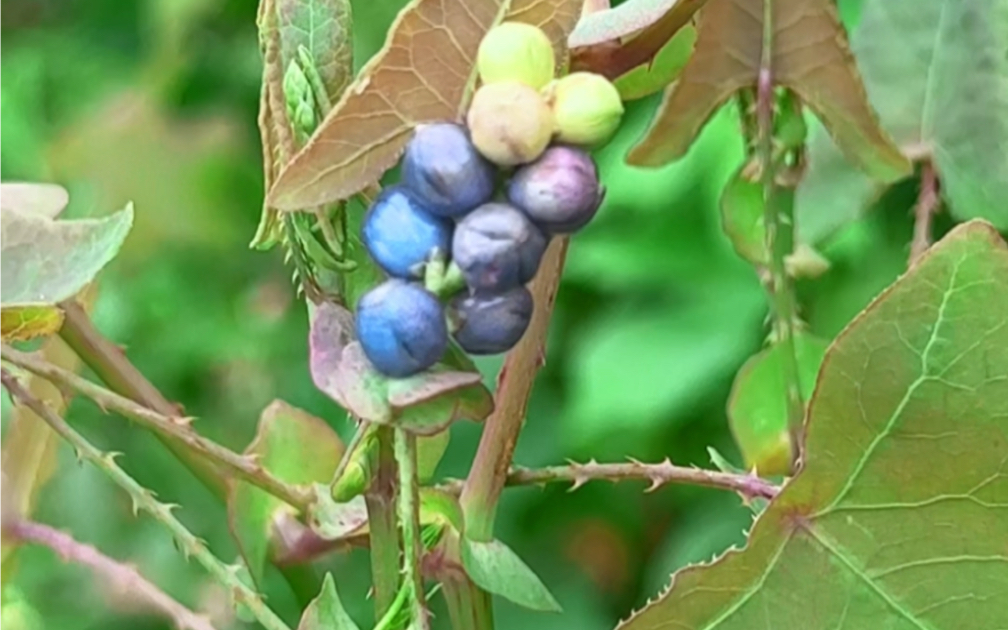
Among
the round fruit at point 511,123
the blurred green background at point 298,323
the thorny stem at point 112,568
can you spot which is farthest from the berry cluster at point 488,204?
the blurred green background at point 298,323

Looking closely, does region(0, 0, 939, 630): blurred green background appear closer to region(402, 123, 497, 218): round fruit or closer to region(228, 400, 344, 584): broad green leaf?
region(228, 400, 344, 584): broad green leaf

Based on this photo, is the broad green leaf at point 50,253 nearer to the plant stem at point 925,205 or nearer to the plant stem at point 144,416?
the plant stem at point 144,416

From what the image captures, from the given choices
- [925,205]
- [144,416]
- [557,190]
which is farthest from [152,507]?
[925,205]

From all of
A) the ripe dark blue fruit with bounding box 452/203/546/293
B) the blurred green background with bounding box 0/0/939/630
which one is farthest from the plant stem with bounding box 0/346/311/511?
the blurred green background with bounding box 0/0/939/630

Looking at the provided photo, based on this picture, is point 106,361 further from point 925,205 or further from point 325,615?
point 925,205

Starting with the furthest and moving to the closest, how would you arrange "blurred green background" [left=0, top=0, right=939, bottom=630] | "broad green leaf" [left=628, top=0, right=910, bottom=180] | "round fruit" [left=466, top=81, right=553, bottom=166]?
"blurred green background" [left=0, top=0, right=939, bottom=630] → "broad green leaf" [left=628, top=0, right=910, bottom=180] → "round fruit" [left=466, top=81, right=553, bottom=166]

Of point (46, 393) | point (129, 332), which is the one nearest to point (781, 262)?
point (46, 393)
